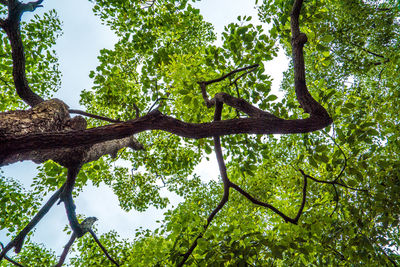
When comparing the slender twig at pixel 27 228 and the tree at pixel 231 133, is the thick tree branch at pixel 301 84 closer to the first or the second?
the tree at pixel 231 133

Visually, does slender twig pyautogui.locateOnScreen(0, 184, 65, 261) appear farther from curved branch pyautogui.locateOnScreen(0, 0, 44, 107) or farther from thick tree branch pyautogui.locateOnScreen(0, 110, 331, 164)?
thick tree branch pyautogui.locateOnScreen(0, 110, 331, 164)

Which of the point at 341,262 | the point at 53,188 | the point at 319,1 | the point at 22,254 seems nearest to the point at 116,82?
the point at 53,188

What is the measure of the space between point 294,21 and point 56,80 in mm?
8220

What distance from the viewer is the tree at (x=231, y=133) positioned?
2721 mm

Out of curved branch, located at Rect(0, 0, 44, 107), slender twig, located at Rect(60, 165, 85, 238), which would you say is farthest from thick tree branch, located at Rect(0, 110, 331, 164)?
curved branch, located at Rect(0, 0, 44, 107)

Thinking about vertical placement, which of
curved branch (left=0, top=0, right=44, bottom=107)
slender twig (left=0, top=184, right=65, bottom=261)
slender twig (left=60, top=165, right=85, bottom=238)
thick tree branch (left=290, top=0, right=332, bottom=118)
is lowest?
slender twig (left=0, top=184, right=65, bottom=261)

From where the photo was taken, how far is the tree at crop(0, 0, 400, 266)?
272 cm

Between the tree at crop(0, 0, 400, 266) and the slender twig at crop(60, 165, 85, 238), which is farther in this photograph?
the slender twig at crop(60, 165, 85, 238)

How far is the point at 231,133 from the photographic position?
8.54 feet

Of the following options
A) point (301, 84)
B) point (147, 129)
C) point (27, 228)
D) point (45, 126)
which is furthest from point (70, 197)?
point (301, 84)

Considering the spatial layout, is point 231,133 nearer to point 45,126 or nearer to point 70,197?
point 45,126

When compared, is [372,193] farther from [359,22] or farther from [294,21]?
[359,22]

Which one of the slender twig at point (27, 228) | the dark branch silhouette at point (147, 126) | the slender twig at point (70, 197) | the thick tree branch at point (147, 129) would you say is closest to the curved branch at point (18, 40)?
the dark branch silhouette at point (147, 126)

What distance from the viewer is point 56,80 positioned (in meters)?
7.88
